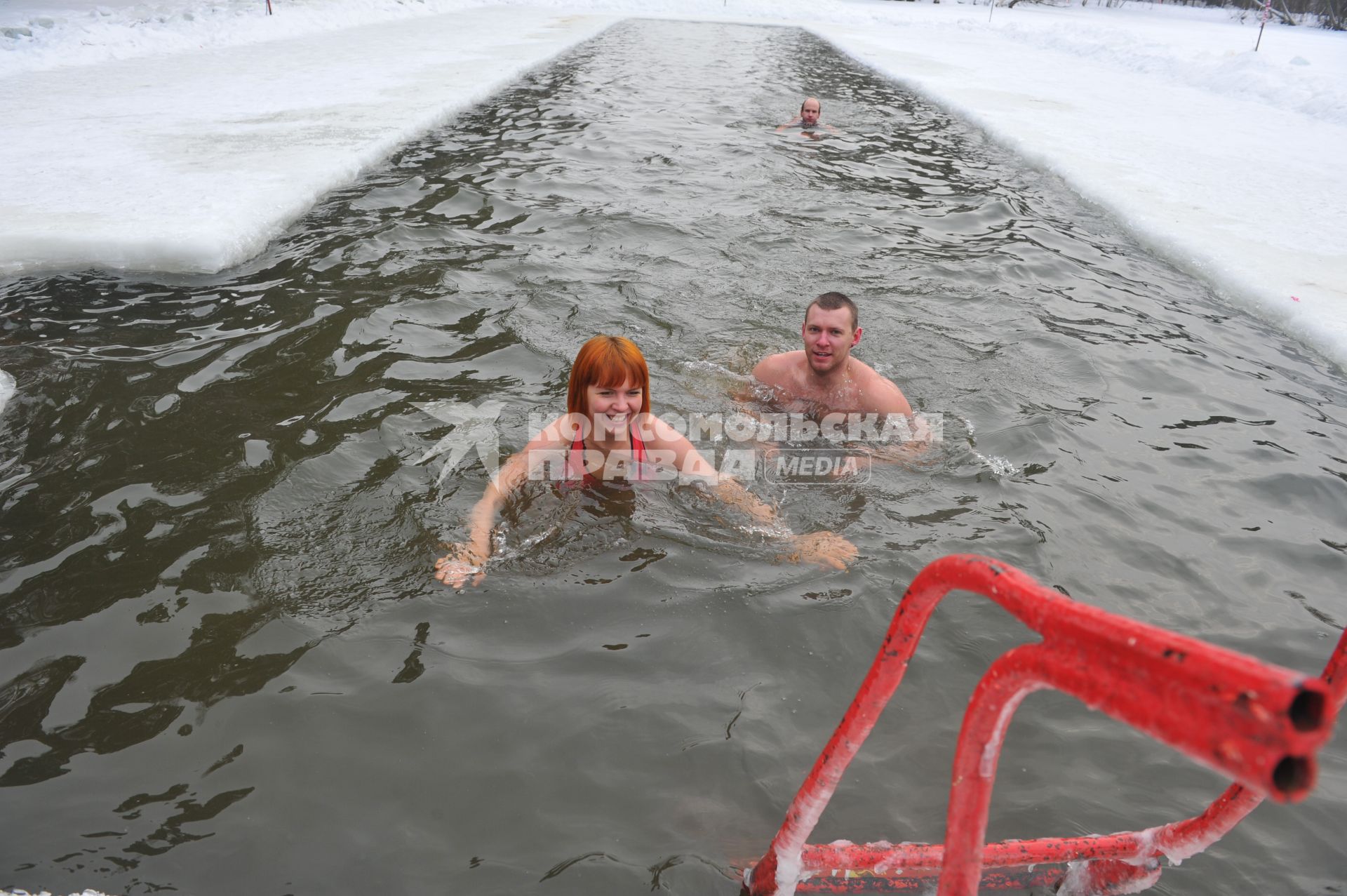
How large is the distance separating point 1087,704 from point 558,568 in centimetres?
278

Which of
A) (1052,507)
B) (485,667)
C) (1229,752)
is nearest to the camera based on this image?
(1229,752)

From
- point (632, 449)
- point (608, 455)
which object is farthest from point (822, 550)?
point (608, 455)

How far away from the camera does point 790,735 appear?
2.92m

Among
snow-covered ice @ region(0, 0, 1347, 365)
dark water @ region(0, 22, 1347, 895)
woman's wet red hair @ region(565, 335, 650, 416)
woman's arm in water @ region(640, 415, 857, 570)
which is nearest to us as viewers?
dark water @ region(0, 22, 1347, 895)

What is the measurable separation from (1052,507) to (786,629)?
166 centimetres

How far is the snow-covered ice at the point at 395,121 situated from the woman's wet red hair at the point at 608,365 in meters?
3.85

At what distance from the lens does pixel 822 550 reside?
3.83m

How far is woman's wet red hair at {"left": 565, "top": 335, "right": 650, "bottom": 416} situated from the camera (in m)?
3.72

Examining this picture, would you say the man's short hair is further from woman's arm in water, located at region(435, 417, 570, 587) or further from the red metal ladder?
the red metal ladder

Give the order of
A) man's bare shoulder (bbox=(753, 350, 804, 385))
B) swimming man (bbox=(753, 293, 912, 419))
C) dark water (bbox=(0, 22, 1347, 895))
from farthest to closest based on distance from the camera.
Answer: man's bare shoulder (bbox=(753, 350, 804, 385)) → swimming man (bbox=(753, 293, 912, 419)) → dark water (bbox=(0, 22, 1347, 895))

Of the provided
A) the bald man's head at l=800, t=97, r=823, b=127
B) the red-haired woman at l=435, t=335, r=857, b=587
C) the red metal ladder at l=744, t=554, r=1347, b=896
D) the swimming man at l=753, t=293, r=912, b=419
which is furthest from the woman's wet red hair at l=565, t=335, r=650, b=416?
the bald man's head at l=800, t=97, r=823, b=127

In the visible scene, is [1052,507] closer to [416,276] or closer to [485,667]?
[485,667]

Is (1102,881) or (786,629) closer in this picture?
(1102,881)

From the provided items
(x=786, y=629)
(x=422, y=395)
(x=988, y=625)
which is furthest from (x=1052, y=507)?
(x=422, y=395)
